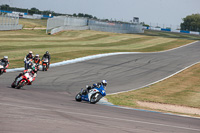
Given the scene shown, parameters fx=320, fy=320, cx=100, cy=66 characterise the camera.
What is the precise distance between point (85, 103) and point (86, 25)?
204 ft

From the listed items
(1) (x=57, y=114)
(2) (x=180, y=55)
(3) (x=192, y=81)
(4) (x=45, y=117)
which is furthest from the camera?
(2) (x=180, y=55)

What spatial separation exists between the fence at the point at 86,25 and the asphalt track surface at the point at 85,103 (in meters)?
31.4

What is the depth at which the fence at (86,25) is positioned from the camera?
6706 centimetres

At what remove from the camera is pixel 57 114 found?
30.9 ft

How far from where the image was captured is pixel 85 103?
46.5 ft

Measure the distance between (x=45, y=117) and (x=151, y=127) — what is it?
3.17m

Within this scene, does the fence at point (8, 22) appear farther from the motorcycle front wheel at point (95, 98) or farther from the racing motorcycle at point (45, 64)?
the motorcycle front wheel at point (95, 98)

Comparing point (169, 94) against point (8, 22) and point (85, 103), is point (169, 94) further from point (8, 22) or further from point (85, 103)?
point (8, 22)

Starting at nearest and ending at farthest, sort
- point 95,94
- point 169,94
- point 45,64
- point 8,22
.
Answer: point 95,94
point 169,94
point 45,64
point 8,22

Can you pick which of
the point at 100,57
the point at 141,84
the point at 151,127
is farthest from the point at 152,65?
the point at 151,127

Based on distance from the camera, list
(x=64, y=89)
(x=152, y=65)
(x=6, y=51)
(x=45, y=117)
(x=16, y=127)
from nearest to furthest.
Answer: (x=16, y=127) < (x=45, y=117) < (x=64, y=89) < (x=152, y=65) < (x=6, y=51)

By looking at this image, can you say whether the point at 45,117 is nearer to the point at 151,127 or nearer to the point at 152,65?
the point at 151,127

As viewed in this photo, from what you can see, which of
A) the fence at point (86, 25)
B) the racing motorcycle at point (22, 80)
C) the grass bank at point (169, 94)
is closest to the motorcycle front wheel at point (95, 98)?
the grass bank at point (169, 94)

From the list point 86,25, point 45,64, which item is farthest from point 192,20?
point 45,64
